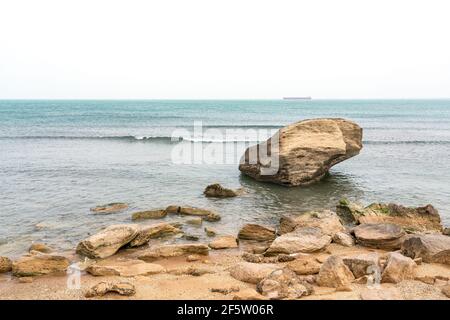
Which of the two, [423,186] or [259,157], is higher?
[259,157]

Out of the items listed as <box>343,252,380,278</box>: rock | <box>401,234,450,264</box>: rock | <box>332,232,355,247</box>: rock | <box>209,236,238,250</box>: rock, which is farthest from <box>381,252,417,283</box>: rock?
<box>209,236,238,250</box>: rock

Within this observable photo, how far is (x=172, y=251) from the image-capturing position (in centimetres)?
1430

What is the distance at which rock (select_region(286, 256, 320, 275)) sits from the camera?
1191 centimetres

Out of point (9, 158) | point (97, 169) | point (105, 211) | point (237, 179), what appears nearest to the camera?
point (105, 211)

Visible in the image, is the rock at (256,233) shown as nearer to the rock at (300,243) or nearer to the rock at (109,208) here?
the rock at (300,243)

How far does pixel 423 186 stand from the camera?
82.7ft

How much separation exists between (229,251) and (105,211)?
25.5 ft

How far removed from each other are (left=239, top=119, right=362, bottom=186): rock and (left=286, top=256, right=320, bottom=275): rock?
12.1 meters

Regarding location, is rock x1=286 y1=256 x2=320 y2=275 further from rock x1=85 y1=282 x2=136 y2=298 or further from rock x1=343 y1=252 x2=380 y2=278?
rock x1=85 y1=282 x2=136 y2=298

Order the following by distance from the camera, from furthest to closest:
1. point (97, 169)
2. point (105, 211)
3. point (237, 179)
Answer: point (97, 169) < point (237, 179) < point (105, 211)

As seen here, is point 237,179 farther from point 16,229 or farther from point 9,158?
point 9,158

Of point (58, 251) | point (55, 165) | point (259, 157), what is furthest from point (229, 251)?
point (55, 165)

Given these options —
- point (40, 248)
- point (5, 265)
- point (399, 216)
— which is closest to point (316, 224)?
point (399, 216)

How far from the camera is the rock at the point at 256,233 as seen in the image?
53.0 ft
